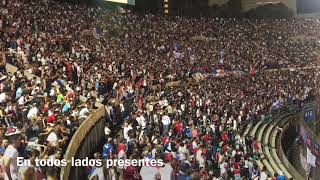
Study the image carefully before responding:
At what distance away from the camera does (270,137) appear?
49.1 feet

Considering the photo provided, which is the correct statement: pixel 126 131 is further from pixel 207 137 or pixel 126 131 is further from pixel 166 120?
pixel 207 137

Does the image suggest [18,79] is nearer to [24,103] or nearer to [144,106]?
[24,103]

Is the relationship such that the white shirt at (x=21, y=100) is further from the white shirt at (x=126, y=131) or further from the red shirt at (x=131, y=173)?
the red shirt at (x=131, y=173)

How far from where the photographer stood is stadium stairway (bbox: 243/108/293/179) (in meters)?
11.6

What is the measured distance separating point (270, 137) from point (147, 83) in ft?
13.2

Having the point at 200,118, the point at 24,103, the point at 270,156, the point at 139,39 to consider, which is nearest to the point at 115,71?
the point at 200,118

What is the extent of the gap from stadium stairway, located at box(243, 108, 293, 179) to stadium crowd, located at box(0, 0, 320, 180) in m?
0.31

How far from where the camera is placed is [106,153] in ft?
24.6

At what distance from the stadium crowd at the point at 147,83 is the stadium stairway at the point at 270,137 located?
310mm

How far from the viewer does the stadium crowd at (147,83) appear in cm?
754

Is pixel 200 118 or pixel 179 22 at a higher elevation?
pixel 179 22

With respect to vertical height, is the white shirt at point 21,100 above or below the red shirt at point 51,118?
above

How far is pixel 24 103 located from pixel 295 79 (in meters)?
15.4

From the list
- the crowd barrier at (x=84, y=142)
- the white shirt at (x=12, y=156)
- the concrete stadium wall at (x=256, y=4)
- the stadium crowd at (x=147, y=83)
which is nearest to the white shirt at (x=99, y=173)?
the stadium crowd at (x=147, y=83)
